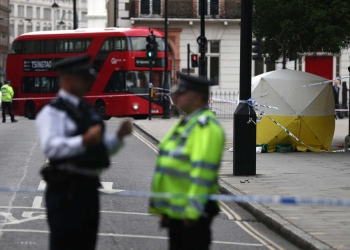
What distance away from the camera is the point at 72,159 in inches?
223

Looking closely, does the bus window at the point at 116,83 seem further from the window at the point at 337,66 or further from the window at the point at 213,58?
the window at the point at 337,66

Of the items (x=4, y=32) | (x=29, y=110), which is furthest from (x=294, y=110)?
(x=4, y=32)

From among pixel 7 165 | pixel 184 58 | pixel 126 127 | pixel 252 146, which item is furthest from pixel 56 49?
pixel 126 127

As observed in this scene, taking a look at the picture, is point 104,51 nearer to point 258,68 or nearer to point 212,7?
point 212,7

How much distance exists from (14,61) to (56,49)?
2.77 meters

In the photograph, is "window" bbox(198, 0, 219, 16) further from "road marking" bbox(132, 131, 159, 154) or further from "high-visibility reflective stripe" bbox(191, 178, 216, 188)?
"high-visibility reflective stripe" bbox(191, 178, 216, 188)

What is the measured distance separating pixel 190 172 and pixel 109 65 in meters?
33.7

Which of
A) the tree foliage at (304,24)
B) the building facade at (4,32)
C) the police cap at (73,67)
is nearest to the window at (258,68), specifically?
the tree foliage at (304,24)

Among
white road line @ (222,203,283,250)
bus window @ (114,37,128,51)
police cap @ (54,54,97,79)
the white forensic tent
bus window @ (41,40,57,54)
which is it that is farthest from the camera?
bus window @ (41,40,57,54)

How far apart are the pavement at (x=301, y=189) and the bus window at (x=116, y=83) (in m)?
17.5

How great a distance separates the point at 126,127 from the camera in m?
5.80

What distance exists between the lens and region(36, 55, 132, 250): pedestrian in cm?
566

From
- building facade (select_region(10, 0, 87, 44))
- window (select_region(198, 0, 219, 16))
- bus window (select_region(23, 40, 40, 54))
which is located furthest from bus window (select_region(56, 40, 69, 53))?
building facade (select_region(10, 0, 87, 44))

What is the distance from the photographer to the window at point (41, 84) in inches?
1625
